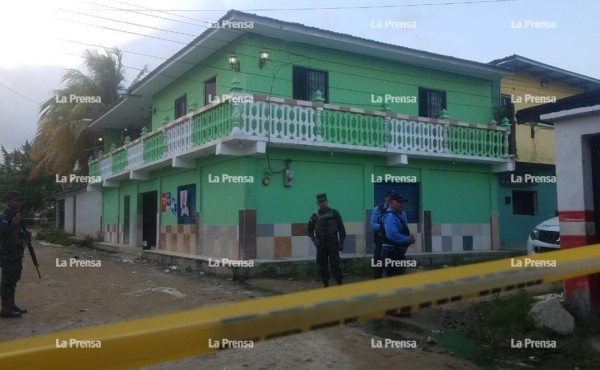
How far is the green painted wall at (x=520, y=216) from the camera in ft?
52.4

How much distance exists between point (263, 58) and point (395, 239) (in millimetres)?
7206

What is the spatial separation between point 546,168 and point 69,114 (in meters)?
22.6

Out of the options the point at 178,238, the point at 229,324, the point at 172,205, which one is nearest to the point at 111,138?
the point at 172,205

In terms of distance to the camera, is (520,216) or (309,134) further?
(520,216)

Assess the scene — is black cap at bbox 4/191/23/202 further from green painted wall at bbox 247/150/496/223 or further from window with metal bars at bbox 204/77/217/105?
window with metal bars at bbox 204/77/217/105

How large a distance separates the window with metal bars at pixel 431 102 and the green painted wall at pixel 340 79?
20cm

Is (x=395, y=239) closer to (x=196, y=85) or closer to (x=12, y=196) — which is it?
(x=12, y=196)

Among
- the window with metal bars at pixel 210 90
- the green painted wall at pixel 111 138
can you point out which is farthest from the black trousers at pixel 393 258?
the green painted wall at pixel 111 138

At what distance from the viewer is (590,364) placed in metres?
4.68

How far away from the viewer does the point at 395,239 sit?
686 cm

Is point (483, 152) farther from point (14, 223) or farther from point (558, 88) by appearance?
point (14, 223)

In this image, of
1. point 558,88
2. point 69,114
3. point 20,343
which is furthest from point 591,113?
point 69,114

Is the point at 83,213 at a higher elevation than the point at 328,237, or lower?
higher

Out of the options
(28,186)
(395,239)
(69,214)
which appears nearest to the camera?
(395,239)
